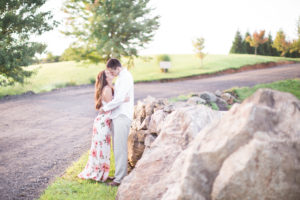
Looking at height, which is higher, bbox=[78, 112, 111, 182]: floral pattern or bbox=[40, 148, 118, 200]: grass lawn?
bbox=[78, 112, 111, 182]: floral pattern

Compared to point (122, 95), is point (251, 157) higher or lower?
lower

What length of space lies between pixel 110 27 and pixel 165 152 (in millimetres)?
23490

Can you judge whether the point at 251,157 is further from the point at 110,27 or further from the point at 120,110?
the point at 110,27

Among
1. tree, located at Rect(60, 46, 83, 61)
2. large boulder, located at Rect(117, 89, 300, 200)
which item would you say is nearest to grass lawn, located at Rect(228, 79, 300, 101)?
large boulder, located at Rect(117, 89, 300, 200)

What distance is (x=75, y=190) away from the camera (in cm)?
506

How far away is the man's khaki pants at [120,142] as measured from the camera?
5141 millimetres

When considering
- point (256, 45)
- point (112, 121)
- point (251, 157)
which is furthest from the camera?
point (256, 45)

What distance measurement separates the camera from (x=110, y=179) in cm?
563

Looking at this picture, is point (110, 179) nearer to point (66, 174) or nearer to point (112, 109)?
point (66, 174)

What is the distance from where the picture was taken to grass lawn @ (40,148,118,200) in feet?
15.5

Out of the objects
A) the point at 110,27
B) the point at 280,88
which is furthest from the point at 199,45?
the point at 280,88

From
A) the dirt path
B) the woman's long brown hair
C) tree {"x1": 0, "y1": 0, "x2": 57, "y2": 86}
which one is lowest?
the dirt path

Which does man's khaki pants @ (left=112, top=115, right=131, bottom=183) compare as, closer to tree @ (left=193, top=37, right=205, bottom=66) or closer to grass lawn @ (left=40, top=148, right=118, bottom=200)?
grass lawn @ (left=40, top=148, right=118, bottom=200)

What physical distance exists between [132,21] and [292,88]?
17054 millimetres
